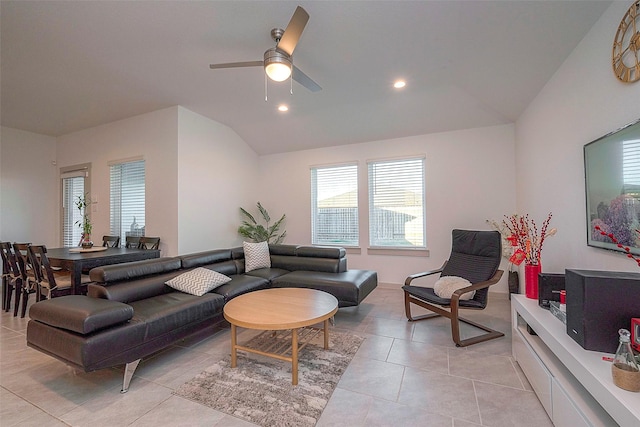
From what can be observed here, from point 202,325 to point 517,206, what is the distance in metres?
4.61

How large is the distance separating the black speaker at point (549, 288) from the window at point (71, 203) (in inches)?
295

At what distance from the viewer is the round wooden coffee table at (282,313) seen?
2037 millimetres

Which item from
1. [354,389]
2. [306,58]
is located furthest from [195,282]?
[306,58]

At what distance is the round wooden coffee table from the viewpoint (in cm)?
204

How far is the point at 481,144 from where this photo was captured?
14.2 feet

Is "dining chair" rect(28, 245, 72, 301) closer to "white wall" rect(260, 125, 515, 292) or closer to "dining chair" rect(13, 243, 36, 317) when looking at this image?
"dining chair" rect(13, 243, 36, 317)

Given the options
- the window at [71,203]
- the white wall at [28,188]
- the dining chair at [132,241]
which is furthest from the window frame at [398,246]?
the white wall at [28,188]

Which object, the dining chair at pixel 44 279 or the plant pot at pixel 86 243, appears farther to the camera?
the plant pot at pixel 86 243

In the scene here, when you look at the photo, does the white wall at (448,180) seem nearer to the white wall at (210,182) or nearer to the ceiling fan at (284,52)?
the white wall at (210,182)

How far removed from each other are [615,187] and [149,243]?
17.6ft

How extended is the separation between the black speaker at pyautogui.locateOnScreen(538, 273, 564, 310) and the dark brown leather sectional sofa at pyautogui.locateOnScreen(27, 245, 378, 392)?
166 centimetres

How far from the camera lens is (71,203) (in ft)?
18.8

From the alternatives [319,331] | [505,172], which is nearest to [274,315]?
[319,331]

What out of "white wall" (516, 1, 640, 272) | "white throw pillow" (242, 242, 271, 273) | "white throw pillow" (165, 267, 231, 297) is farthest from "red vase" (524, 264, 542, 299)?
"white throw pillow" (242, 242, 271, 273)
